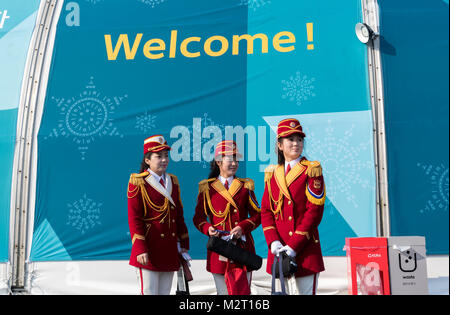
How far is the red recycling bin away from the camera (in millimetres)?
4551

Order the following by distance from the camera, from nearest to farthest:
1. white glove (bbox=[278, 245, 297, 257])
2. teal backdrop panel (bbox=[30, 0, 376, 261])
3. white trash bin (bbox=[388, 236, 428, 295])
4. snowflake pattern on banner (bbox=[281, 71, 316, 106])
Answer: white glove (bbox=[278, 245, 297, 257]), white trash bin (bbox=[388, 236, 428, 295]), teal backdrop panel (bbox=[30, 0, 376, 261]), snowflake pattern on banner (bbox=[281, 71, 316, 106])

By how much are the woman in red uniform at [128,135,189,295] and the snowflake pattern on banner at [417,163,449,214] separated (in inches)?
122

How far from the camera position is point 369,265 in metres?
4.64

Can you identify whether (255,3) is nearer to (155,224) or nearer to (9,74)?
(9,74)

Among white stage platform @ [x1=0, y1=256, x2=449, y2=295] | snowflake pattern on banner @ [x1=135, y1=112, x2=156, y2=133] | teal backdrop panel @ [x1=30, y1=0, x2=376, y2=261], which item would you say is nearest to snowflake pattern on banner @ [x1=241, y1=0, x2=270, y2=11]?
teal backdrop panel @ [x1=30, y1=0, x2=376, y2=261]

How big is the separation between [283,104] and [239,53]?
0.91 metres

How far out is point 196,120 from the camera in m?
6.30

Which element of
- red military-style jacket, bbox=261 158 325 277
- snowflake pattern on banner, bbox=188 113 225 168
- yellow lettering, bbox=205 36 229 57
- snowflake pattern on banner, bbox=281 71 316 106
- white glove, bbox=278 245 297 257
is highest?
yellow lettering, bbox=205 36 229 57

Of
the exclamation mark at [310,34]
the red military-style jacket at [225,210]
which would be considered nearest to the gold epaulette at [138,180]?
the red military-style jacket at [225,210]

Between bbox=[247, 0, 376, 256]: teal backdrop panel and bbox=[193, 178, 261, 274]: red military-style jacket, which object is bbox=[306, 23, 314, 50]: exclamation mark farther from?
bbox=[193, 178, 261, 274]: red military-style jacket

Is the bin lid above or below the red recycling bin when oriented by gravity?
above

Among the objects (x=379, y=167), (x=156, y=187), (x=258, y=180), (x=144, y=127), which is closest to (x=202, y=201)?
(x=156, y=187)

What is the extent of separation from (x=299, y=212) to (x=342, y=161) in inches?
87.5

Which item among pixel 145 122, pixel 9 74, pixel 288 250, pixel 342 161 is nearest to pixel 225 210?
pixel 288 250
